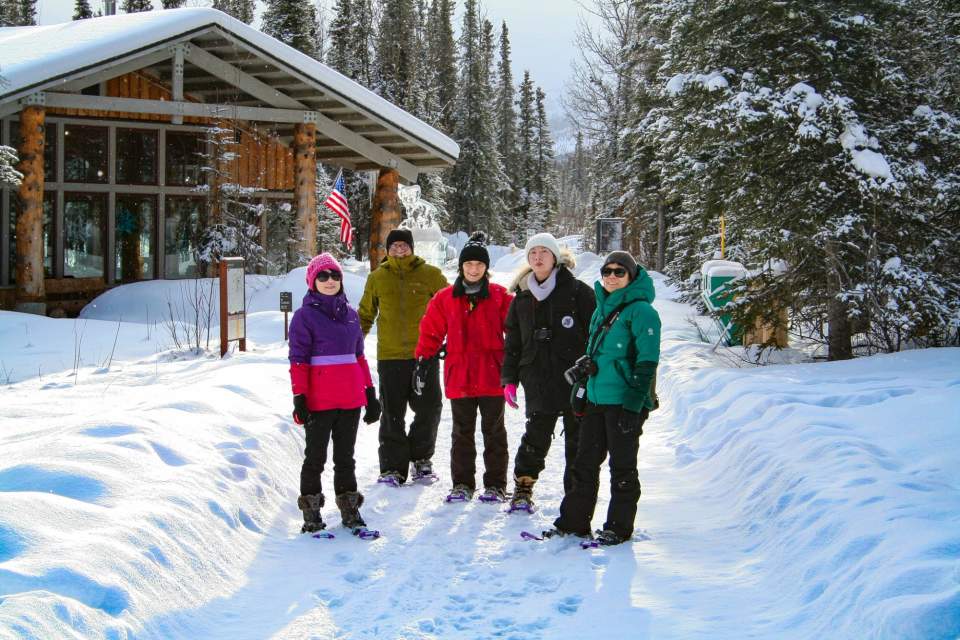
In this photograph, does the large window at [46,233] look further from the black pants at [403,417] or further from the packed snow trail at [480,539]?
the black pants at [403,417]

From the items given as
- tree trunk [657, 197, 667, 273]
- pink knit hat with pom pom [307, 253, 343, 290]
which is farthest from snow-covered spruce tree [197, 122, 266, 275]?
tree trunk [657, 197, 667, 273]

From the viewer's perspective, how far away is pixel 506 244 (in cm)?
6506

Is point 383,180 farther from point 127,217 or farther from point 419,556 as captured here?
point 419,556

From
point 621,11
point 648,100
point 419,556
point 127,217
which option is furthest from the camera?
point 621,11

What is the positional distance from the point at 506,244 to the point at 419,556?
60.4m

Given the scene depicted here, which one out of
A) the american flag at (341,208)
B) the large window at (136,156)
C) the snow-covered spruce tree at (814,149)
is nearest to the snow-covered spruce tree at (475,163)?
the american flag at (341,208)

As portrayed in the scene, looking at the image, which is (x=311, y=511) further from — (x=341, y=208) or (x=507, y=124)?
(x=507, y=124)

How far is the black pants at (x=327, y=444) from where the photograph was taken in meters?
5.58

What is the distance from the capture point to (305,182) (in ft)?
61.0

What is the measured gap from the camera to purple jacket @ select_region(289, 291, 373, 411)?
5496mm

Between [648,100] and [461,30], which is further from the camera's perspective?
[461,30]

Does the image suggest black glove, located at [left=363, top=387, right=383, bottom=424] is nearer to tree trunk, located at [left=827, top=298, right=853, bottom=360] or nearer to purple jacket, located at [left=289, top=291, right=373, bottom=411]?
purple jacket, located at [left=289, top=291, right=373, bottom=411]

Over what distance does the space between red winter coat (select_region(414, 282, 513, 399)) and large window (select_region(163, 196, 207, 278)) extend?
14.6 metres

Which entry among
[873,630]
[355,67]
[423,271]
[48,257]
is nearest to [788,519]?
[873,630]
